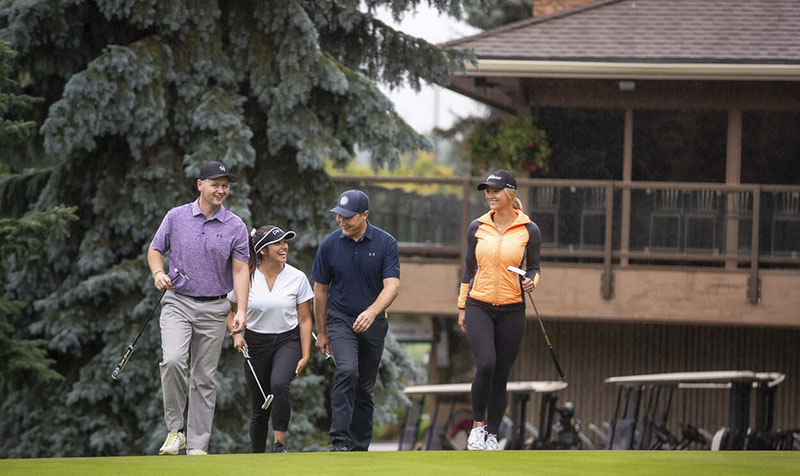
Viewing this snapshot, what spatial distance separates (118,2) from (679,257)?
357 inches

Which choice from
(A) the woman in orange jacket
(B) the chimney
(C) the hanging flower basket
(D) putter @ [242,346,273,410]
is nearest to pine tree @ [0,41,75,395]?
(D) putter @ [242,346,273,410]

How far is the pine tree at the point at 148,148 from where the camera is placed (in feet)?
44.4

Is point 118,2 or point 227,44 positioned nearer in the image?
point 118,2

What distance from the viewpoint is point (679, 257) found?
60.0 feet

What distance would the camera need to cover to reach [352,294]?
9.11m

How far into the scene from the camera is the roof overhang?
18594mm

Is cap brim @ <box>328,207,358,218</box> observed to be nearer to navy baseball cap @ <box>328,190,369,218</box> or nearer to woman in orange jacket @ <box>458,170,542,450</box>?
navy baseball cap @ <box>328,190,369,218</box>

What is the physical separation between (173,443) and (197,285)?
113cm

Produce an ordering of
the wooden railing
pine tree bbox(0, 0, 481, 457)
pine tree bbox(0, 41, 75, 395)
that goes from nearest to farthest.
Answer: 1. pine tree bbox(0, 41, 75, 395)
2. pine tree bbox(0, 0, 481, 457)
3. the wooden railing

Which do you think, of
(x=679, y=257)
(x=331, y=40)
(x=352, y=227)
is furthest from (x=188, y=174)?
(x=679, y=257)

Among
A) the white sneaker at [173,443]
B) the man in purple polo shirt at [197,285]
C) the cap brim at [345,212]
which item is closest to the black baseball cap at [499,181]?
the cap brim at [345,212]

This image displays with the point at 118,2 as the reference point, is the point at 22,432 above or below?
below

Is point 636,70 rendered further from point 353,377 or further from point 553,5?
point 353,377

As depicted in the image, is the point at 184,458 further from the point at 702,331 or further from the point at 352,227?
the point at 702,331
